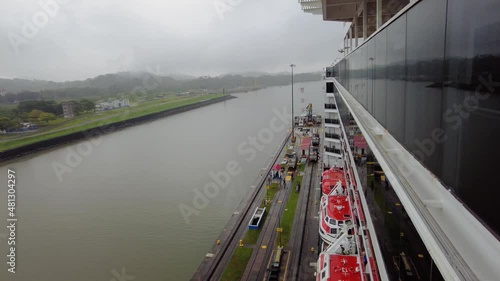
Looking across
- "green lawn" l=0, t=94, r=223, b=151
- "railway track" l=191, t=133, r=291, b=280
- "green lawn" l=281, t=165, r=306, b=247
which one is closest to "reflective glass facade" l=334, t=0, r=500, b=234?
"railway track" l=191, t=133, r=291, b=280

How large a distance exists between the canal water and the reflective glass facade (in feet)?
20.7

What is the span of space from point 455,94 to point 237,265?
244 inches

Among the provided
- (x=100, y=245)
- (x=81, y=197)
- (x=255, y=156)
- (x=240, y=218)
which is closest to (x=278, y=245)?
(x=240, y=218)

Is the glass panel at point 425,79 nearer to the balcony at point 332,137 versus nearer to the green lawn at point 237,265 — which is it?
the green lawn at point 237,265

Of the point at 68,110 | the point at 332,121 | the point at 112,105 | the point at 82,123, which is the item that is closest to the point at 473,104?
the point at 332,121

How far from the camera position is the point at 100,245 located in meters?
7.86

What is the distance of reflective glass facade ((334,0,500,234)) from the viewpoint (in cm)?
76

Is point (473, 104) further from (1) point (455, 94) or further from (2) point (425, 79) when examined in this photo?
(2) point (425, 79)

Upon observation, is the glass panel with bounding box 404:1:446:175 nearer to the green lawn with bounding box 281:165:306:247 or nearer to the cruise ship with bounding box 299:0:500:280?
the cruise ship with bounding box 299:0:500:280

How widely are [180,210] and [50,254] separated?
3.25 meters

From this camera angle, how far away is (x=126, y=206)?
980 cm

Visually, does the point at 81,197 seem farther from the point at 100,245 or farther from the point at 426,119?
the point at 426,119

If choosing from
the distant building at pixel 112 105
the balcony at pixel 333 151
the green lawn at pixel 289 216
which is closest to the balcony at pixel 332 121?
the balcony at pixel 333 151

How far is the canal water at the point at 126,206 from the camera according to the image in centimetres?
714
